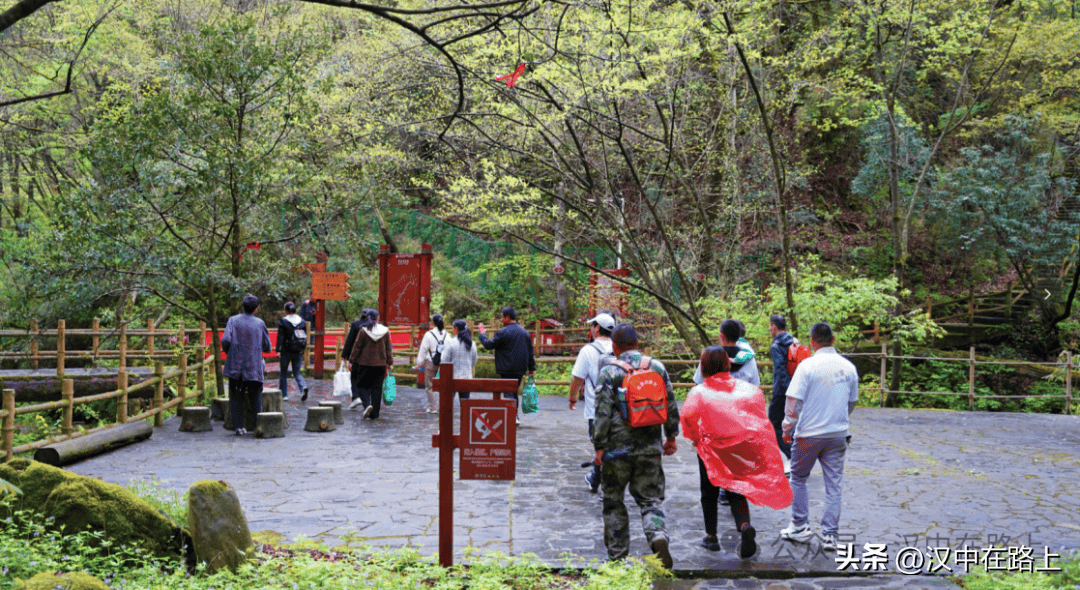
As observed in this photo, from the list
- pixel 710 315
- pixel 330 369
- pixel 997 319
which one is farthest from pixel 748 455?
pixel 997 319

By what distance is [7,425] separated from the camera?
27.1ft

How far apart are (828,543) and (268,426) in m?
7.83

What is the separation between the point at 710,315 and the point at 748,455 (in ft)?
32.9

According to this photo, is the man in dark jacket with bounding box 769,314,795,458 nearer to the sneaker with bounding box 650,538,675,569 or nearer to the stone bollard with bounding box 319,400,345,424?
the sneaker with bounding box 650,538,675,569

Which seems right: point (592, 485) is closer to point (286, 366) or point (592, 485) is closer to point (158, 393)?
point (158, 393)

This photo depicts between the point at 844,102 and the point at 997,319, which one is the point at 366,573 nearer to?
the point at 844,102

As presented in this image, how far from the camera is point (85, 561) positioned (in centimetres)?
470

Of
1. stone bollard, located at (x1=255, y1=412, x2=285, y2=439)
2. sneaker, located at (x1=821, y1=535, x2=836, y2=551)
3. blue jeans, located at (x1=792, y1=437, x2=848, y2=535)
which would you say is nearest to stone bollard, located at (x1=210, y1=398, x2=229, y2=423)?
stone bollard, located at (x1=255, y1=412, x2=285, y2=439)

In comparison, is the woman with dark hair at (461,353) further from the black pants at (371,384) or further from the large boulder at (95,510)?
the large boulder at (95,510)

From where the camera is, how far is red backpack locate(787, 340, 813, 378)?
22.9ft

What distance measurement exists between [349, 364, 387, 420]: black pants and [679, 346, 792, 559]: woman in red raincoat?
7.90m

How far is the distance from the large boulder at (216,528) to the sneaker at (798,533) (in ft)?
13.2

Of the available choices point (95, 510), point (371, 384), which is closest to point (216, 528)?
point (95, 510)

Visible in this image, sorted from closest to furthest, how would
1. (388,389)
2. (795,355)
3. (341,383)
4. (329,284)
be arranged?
(795,355), (341,383), (388,389), (329,284)
